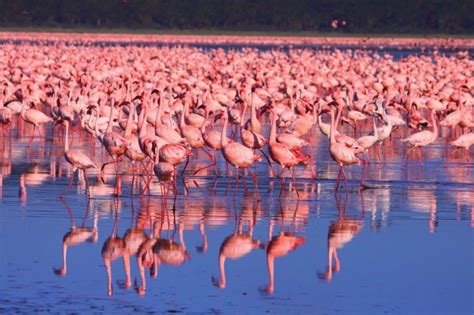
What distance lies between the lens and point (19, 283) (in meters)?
10.4

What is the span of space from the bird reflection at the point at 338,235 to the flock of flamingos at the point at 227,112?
0.05 metres

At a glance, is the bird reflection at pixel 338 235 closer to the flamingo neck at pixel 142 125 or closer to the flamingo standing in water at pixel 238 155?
the flamingo standing in water at pixel 238 155

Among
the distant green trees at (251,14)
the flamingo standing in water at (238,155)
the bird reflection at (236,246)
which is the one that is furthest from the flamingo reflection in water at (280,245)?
the distant green trees at (251,14)

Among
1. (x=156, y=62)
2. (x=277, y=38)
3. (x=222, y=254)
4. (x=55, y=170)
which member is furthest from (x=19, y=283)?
(x=277, y=38)

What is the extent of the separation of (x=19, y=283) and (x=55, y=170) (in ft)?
21.6

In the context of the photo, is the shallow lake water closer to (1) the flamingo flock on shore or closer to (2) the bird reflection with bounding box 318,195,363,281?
(2) the bird reflection with bounding box 318,195,363,281

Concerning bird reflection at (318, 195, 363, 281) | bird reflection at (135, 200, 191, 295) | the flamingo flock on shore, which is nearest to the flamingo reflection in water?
bird reflection at (318, 195, 363, 281)

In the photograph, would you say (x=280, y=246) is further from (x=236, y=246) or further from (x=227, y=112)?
(x=227, y=112)

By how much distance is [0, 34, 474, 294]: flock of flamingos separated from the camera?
590 inches

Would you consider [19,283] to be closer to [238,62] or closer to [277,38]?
[238,62]

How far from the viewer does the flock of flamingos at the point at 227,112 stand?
49.2 feet

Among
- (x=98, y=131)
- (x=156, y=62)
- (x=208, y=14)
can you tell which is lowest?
(x=98, y=131)

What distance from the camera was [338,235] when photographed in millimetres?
12648

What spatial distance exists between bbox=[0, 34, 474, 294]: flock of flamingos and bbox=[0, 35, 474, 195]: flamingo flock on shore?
28 millimetres
